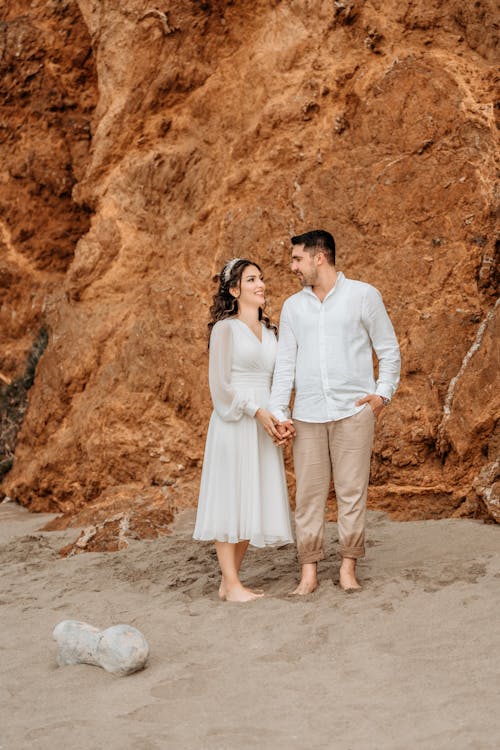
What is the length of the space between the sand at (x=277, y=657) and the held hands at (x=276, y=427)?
34.5 inches

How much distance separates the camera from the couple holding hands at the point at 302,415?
201 inches

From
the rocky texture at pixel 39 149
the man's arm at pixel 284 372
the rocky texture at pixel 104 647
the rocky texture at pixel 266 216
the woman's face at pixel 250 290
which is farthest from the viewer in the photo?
the rocky texture at pixel 39 149

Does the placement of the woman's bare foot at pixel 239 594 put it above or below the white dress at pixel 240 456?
below

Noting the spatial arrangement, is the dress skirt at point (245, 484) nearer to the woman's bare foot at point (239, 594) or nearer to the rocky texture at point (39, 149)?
the woman's bare foot at point (239, 594)

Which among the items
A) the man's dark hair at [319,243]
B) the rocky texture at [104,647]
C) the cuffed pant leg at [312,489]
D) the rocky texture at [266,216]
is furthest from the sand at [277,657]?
the man's dark hair at [319,243]

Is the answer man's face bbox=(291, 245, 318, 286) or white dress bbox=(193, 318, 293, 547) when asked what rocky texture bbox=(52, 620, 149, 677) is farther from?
man's face bbox=(291, 245, 318, 286)

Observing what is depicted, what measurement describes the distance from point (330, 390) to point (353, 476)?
1.65ft

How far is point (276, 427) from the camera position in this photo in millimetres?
5211

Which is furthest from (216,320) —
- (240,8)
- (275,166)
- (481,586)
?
(240,8)

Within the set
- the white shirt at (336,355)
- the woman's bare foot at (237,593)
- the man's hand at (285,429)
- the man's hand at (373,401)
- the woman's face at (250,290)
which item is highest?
the woman's face at (250,290)

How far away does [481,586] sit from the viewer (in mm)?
4656

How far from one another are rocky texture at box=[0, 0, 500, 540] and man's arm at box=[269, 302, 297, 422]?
1911mm

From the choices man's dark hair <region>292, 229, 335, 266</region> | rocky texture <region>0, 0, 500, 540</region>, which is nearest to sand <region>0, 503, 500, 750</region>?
rocky texture <region>0, 0, 500, 540</region>

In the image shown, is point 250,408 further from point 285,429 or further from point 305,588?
point 305,588
